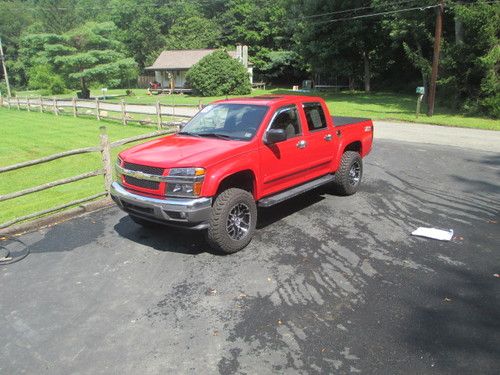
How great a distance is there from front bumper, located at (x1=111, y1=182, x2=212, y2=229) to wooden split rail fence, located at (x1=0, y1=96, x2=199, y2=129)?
43.6 ft

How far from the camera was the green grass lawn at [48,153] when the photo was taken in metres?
9.35

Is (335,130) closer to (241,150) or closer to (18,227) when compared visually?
(241,150)

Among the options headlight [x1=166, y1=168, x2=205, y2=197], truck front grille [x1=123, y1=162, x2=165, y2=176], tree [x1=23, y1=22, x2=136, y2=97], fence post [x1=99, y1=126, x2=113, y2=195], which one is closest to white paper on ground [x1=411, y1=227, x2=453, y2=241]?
headlight [x1=166, y1=168, x2=205, y2=197]

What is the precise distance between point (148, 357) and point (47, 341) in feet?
3.26

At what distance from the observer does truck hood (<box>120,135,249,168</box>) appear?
5.27 m

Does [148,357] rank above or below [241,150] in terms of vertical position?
below

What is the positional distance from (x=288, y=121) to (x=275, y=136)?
2.88 feet

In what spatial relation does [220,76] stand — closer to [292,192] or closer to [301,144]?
[301,144]

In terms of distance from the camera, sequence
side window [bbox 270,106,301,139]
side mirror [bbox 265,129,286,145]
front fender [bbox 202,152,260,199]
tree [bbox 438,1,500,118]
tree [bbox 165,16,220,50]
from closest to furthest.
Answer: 1. front fender [bbox 202,152,260,199]
2. side mirror [bbox 265,129,286,145]
3. side window [bbox 270,106,301,139]
4. tree [bbox 438,1,500,118]
5. tree [bbox 165,16,220,50]

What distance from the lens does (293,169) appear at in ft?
21.3

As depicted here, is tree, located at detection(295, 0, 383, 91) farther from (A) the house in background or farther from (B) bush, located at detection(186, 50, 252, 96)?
(A) the house in background

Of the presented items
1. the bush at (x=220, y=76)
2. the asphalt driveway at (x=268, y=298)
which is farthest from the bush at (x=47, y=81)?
→ the asphalt driveway at (x=268, y=298)

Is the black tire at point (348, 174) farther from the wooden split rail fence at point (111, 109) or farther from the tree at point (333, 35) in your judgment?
the tree at point (333, 35)

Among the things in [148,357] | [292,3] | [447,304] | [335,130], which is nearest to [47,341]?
[148,357]
